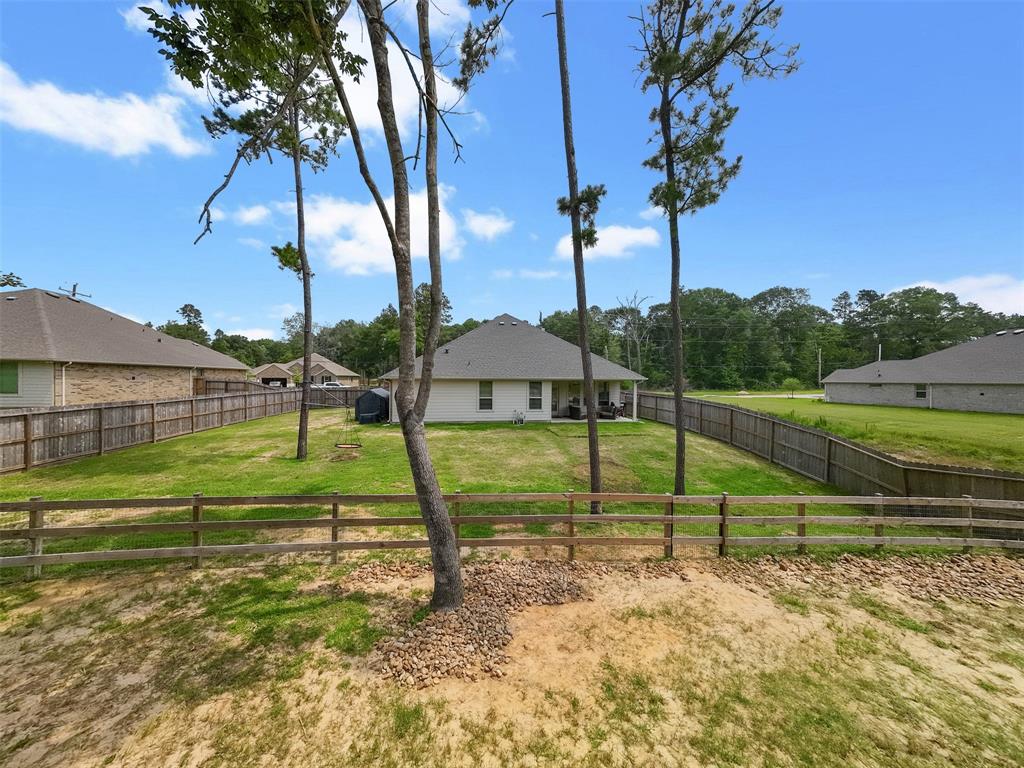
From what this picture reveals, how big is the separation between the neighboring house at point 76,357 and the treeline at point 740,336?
29.9 meters

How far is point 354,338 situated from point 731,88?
2520 inches

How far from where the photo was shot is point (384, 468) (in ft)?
37.7

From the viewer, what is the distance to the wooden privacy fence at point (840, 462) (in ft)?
24.3

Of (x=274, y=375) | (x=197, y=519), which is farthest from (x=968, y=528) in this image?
(x=274, y=375)

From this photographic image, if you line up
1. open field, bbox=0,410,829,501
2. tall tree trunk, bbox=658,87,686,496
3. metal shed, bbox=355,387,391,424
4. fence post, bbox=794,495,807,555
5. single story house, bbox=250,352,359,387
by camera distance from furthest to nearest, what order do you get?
single story house, bbox=250,352,359,387, metal shed, bbox=355,387,391,424, open field, bbox=0,410,829,501, tall tree trunk, bbox=658,87,686,496, fence post, bbox=794,495,807,555

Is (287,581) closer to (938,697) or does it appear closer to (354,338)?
(938,697)

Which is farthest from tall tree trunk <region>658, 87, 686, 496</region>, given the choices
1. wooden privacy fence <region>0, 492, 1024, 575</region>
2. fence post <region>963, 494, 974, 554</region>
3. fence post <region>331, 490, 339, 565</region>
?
fence post <region>331, 490, 339, 565</region>

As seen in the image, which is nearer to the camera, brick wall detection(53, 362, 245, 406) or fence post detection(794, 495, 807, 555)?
fence post detection(794, 495, 807, 555)

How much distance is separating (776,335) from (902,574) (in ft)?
247

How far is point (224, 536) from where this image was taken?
6770 millimetres

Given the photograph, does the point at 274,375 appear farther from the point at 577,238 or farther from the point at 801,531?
the point at 801,531

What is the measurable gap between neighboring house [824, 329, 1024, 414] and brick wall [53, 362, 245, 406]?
50.7 meters

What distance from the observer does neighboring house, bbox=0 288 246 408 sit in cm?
1578

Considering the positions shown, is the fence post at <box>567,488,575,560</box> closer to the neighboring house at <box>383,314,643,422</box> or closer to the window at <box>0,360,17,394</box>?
the neighboring house at <box>383,314,643,422</box>
